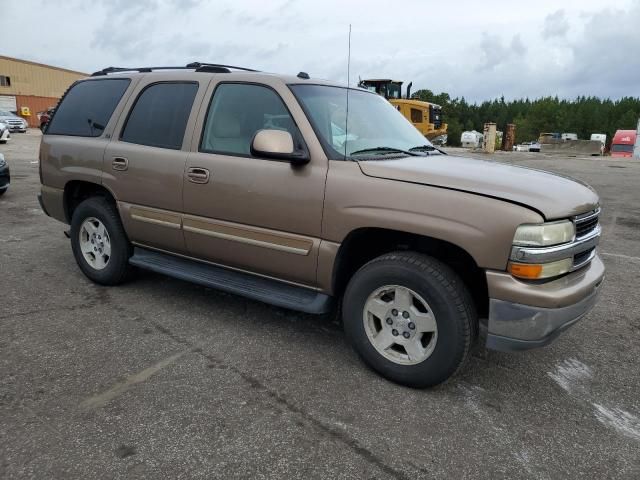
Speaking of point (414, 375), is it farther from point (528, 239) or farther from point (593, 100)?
point (593, 100)

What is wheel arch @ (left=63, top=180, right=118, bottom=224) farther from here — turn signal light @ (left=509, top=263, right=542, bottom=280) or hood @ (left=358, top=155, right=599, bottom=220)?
turn signal light @ (left=509, top=263, right=542, bottom=280)

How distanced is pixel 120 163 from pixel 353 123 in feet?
6.38

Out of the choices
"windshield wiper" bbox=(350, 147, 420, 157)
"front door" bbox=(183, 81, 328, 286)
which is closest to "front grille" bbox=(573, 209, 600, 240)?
"windshield wiper" bbox=(350, 147, 420, 157)

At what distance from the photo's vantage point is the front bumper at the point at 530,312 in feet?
8.43

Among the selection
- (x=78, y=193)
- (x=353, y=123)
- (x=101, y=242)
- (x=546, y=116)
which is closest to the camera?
(x=353, y=123)

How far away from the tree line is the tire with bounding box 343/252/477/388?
99.8m

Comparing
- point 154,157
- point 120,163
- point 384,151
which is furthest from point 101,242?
point 384,151

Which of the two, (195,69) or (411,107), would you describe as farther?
(411,107)

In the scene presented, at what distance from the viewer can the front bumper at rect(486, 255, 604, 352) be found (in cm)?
257

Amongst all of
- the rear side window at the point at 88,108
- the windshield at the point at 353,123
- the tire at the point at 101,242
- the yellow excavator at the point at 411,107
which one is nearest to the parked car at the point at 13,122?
the yellow excavator at the point at 411,107

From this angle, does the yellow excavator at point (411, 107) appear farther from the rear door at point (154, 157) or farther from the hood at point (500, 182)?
the hood at point (500, 182)

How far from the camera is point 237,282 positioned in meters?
3.59

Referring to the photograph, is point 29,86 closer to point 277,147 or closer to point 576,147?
point 576,147

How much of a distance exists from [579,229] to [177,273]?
2781mm
